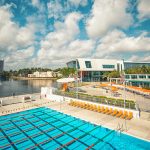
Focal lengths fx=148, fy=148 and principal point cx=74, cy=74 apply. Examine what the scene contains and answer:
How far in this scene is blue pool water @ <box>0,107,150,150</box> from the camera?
13.9 m

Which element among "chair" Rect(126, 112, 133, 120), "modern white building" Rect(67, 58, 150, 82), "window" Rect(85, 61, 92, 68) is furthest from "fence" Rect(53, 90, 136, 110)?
"window" Rect(85, 61, 92, 68)

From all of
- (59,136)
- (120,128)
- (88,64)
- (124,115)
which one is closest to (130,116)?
(124,115)

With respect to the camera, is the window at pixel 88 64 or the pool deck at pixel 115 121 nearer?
the pool deck at pixel 115 121

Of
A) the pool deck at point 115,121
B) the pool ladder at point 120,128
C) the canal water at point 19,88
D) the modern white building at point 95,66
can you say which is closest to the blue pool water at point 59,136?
the pool ladder at point 120,128

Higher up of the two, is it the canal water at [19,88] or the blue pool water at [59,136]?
the canal water at [19,88]

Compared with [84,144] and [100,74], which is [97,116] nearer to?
[84,144]

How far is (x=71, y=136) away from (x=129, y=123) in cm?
767

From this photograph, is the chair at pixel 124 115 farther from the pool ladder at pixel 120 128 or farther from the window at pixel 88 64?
the window at pixel 88 64

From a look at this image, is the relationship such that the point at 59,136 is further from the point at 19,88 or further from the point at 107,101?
the point at 19,88

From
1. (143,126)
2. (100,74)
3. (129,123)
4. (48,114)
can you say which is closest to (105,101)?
(129,123)

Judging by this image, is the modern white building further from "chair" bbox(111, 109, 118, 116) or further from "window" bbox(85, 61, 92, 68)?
"chair" bbox(111, 109, 118, 116)

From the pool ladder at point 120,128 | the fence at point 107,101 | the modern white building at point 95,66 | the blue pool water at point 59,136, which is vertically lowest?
the blue pool water at point 59,136

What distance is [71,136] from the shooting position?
1591 centimetres

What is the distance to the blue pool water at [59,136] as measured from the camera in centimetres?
1394
